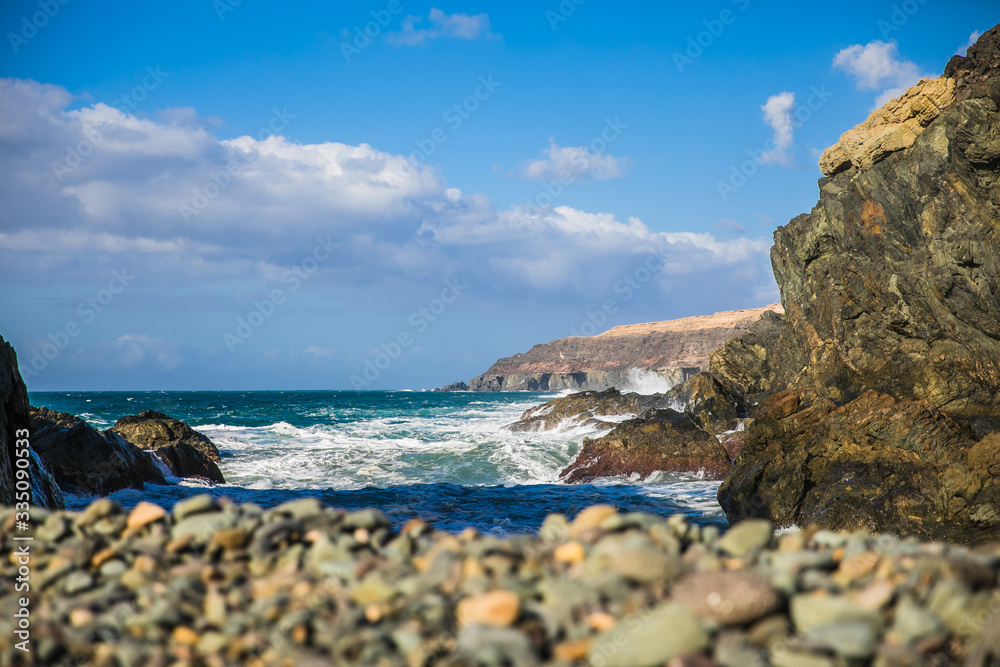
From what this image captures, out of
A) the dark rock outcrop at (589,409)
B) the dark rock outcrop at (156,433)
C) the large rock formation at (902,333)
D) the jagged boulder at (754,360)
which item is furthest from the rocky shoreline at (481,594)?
the jagged boulder at (754,360)

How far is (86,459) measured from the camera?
48.8 feet

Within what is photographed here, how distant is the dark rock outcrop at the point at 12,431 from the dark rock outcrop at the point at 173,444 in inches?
342

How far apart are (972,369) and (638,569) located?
578 inches

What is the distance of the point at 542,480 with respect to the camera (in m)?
20.9

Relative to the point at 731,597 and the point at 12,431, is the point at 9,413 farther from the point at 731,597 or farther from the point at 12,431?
the point at 731,597

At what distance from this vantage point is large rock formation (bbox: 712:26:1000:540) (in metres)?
10.9

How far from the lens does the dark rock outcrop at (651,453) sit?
1914cm

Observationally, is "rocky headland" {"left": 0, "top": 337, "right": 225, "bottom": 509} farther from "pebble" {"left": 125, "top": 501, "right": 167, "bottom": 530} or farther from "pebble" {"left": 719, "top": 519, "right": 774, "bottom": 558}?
"pebble" {"left": 719, "top": 519, "right": 774, "bottom": 558}

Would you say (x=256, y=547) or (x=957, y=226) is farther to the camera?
(x=957, y=226)

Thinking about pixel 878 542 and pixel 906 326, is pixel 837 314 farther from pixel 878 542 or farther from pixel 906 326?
pixel 878 542

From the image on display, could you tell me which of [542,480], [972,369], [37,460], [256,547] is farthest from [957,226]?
[37,460]

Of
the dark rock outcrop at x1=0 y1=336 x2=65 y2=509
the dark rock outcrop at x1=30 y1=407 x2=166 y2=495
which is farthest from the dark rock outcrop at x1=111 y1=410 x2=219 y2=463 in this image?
the dark rock outcrop at x1=0 y1=336 x2=65 y2=509

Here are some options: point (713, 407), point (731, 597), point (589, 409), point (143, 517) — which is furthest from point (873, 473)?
point (589, 409)

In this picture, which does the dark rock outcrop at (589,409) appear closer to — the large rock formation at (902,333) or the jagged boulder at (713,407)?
the jagged boulder at (713,407)
